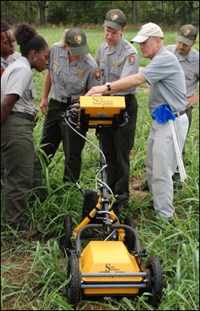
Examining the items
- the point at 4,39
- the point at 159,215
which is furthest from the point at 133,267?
the point at 4,39

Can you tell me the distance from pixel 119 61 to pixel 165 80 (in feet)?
1.99

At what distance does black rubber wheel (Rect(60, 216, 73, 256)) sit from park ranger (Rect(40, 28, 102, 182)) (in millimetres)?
851

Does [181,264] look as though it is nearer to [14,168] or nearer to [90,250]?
[90,250]

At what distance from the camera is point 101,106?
3.66 m

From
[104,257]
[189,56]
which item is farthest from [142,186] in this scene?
[104,257]

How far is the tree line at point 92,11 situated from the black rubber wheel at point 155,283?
40.2m

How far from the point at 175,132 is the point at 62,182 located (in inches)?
48.9

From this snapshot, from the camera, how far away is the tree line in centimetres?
4325

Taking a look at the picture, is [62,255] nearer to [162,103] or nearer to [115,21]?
[162,103]

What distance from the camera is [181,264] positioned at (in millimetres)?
3723

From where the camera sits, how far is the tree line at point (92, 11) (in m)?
43.2

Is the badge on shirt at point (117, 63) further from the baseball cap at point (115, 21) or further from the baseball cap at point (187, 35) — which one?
the baseball cap at point (187, 35)

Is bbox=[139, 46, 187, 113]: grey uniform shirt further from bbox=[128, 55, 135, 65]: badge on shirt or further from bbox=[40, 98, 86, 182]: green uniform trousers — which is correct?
bbox=[40, 98, 86, 182]: green uniform trousers

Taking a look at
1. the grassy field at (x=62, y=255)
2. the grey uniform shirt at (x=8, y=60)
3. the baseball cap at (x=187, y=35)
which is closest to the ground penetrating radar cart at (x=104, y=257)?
the grassy field at (x=62, y=255)
